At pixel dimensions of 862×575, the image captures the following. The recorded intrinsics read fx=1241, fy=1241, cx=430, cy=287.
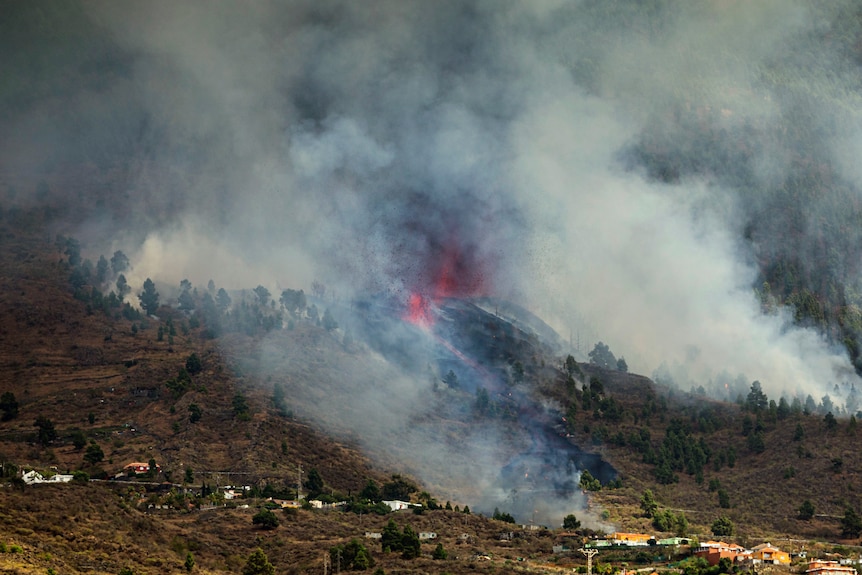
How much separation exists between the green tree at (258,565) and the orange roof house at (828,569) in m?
57.5

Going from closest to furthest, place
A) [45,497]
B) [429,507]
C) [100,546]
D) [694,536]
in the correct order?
1. [100,546]
2. [45,497]
3. [694,536]
4. [429,507]

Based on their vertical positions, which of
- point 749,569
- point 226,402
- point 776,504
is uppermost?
point 226,402

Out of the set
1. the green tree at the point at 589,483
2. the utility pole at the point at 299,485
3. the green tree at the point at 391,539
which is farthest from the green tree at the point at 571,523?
the utility pole at the point at 299,485

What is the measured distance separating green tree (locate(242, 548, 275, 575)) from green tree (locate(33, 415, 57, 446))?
50.3 meters

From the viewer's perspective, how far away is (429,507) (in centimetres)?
16688

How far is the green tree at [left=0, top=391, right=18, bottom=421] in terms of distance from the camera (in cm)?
17788

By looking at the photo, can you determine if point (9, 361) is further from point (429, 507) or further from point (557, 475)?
point (557, 475)

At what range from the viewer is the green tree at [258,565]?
128750 mm

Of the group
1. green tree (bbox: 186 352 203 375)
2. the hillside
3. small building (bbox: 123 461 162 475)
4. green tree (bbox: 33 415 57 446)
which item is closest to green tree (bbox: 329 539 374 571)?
the hillside

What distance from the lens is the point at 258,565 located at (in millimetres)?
129125

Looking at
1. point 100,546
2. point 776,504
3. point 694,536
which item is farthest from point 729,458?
point 100,546

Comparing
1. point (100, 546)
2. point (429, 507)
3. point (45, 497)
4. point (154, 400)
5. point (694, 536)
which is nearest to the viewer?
point (100, 546)

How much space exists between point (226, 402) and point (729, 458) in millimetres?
76836

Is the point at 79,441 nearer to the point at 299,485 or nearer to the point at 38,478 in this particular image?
the point at 38,478
